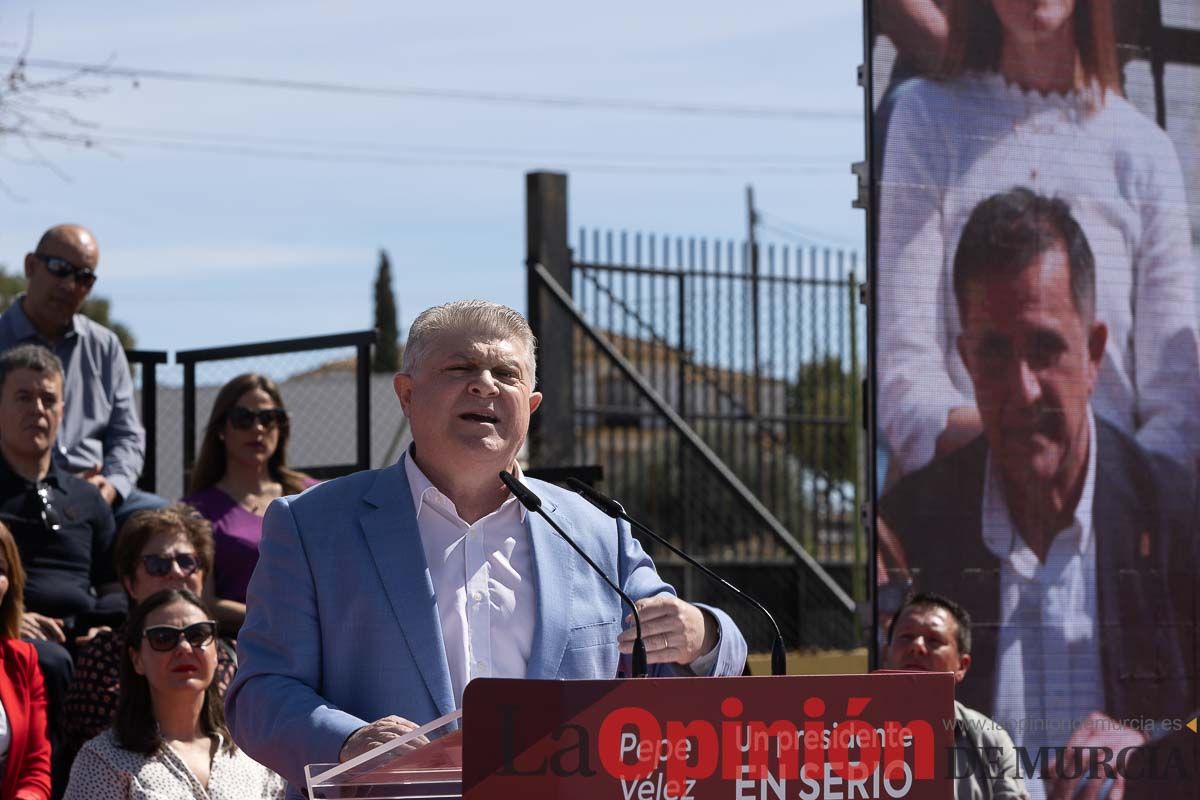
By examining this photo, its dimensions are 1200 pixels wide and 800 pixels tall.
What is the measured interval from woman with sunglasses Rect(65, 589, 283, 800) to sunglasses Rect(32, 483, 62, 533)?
3.47 feet

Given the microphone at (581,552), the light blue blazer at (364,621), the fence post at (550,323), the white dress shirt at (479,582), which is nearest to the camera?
the microphone at (581,552)

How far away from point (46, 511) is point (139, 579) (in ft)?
1.77

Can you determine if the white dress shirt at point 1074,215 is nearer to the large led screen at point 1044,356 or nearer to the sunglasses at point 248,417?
the large led screen at point 1044,356

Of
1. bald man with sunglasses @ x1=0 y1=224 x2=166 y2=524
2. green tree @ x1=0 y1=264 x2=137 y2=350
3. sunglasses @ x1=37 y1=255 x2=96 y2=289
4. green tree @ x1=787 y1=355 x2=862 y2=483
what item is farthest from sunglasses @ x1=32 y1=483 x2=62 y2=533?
green tree @ x1=0 y1=264 x2=137 y2=350

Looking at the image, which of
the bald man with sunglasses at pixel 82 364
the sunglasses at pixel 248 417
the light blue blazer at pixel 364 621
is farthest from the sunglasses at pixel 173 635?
the light blue blazer at pixel 364 621

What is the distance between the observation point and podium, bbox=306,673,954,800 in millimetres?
2305

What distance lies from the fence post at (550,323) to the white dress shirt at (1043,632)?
4.06 m

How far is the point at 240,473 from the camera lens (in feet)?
21.5

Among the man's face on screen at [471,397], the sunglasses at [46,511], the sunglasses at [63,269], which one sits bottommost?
the sunglasses at [46,511]

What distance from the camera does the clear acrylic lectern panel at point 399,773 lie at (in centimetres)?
→ 240

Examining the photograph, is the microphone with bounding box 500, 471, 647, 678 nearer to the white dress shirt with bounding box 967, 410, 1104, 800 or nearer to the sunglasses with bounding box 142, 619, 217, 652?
the sunglasses with bounding box 142, 619, 217, 652

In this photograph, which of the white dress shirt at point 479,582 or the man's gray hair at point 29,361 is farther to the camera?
the man's gray hair at point 29,361

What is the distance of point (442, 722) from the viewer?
2510mm

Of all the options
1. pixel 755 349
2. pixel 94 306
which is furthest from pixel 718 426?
pixel 94 306
